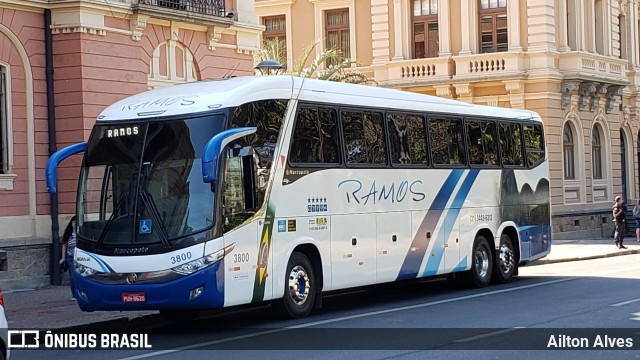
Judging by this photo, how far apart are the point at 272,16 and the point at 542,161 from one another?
23.6 m

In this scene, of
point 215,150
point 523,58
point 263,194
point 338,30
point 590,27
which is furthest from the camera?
point 338,30

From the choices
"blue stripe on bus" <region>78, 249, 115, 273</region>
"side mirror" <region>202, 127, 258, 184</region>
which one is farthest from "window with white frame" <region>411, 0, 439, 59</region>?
"blue stripe on bus" <region>78, 249, 115, 273</region>

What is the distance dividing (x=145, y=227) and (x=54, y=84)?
9251 millimetres

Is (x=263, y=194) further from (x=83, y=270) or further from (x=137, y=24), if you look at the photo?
(x=137, y=24)

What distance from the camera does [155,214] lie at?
15.6 meters

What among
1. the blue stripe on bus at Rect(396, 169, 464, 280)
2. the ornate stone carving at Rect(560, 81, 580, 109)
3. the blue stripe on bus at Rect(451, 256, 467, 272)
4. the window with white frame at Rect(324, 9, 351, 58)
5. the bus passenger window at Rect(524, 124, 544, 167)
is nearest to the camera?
the blue stripe on bus at Rect(396, 169, 464, 280)

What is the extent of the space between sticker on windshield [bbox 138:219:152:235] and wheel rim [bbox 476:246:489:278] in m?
8.77

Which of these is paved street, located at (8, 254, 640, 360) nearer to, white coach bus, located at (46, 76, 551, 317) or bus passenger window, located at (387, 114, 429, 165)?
white coach bus, located at (46, 76, 551, 317)

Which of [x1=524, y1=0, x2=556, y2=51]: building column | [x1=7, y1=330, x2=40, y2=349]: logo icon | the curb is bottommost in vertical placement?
the curb

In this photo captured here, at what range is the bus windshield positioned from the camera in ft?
51.0

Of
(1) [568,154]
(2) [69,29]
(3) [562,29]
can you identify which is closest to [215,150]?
(2) [69,29]

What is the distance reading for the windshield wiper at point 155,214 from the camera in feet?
50.7

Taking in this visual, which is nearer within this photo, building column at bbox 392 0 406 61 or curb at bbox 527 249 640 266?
curb at bbox 527 249 640 266

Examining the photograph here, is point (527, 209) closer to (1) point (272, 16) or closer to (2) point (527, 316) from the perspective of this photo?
(2) point (527, 316)
